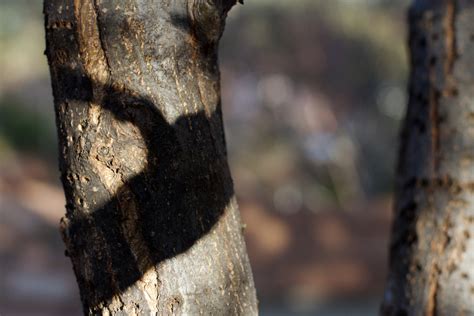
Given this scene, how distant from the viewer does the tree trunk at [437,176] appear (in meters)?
2.82

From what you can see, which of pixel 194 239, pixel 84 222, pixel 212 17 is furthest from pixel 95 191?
pixel 212 17

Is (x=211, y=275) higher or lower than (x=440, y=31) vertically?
lower

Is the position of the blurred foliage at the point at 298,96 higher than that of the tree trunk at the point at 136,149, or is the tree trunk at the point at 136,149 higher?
the blurred foliage at the point at 298,96

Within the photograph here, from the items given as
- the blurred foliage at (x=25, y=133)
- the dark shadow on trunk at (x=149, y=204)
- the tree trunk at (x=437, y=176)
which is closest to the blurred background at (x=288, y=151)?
the blurred foliage at (x=25, y=133)

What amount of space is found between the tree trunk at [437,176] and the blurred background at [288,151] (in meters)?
7.83

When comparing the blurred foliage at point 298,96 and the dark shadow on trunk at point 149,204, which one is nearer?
the dark shadow on trunk at point 149,204

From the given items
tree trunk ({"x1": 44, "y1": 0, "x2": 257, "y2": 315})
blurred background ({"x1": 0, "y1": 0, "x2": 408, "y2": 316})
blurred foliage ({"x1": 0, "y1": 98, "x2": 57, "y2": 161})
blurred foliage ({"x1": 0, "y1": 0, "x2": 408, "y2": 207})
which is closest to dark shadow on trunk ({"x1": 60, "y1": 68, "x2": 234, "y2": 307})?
tree trunk ({"x1": 44, "y1": 0, "x2": 257, "y2": 315})

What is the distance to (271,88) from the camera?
1936 centimetres

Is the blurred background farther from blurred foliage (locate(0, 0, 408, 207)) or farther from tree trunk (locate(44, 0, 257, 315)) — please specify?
tree trunk (locate(44, 0, 257, 315))

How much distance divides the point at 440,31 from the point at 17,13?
20.5 meters

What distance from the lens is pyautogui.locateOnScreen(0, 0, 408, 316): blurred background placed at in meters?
11.8

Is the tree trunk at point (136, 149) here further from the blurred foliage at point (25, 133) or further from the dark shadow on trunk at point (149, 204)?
the blurred foliage at point (25, 133)

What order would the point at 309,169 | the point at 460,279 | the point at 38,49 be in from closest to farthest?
the point at 460,279, the point at 309,169, the point at 38,49

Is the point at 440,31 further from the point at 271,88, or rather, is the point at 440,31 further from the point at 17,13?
the point at 17,13
